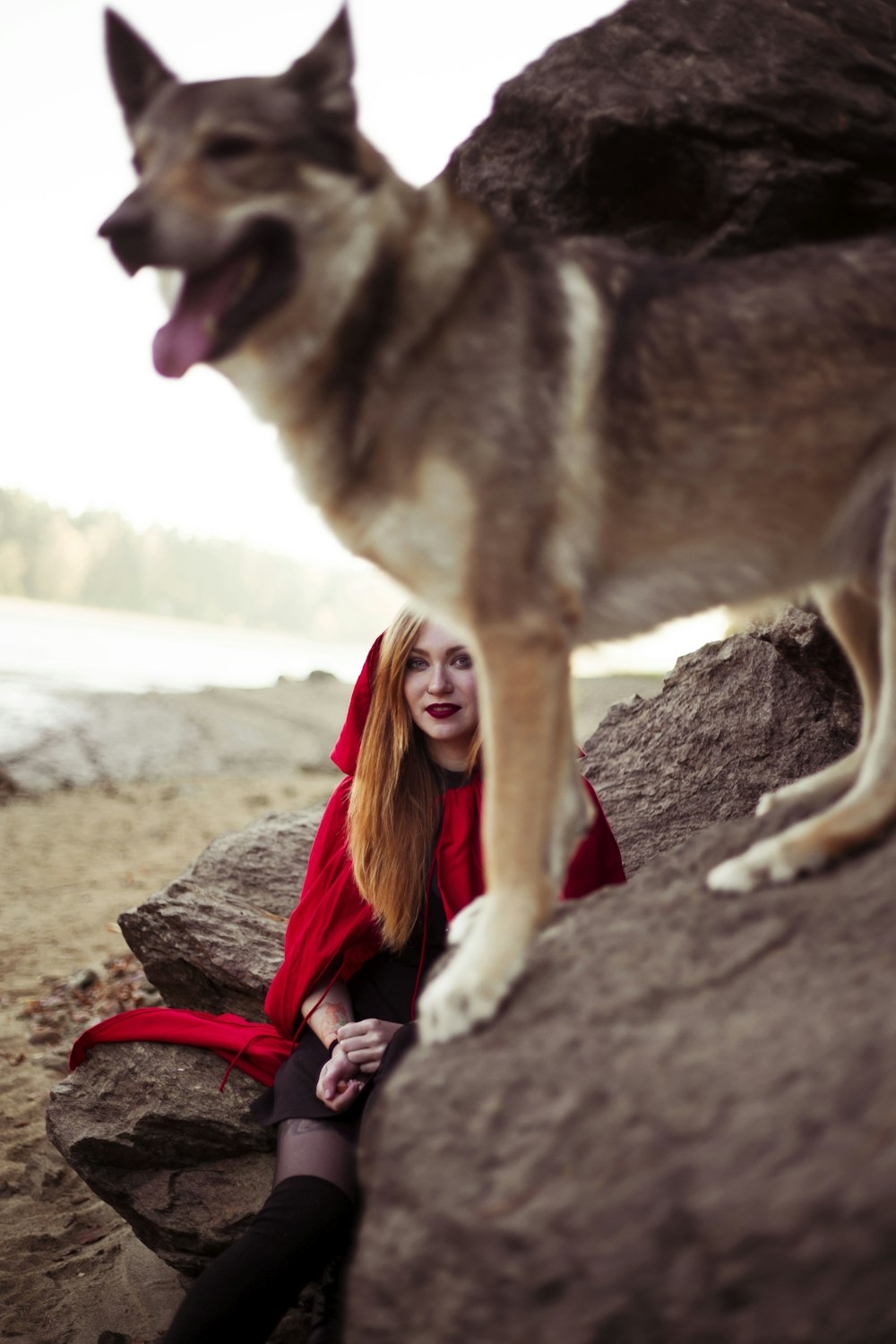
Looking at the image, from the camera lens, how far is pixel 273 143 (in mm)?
1620

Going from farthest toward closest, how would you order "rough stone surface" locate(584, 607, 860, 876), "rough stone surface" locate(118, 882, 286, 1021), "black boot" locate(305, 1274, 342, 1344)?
"rough stone surface" locate(118, 882, 286, 1021) → "rough stone surface" locate(584, 607, 860, 876) → "black boot" locate(305, 1274, 342, 1344)

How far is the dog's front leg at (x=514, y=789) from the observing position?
5.51 feet

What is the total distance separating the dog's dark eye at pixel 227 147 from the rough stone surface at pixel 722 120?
156 cm

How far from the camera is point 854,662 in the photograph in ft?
7.13

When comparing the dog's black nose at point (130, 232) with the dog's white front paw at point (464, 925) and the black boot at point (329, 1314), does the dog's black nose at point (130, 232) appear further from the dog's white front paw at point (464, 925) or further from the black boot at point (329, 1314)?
the black boot at point (329, 1314)

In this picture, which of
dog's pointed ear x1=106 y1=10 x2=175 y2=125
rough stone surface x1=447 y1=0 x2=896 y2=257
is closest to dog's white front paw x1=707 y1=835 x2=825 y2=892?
dog's pointed ear x1=106 y1=10 x2=175 y2=125

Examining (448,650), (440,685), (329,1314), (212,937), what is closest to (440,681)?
(440,685)

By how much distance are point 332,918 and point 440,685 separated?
87 cm

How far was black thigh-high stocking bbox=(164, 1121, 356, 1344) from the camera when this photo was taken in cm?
247

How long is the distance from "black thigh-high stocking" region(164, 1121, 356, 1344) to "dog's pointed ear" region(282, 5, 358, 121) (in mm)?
2669

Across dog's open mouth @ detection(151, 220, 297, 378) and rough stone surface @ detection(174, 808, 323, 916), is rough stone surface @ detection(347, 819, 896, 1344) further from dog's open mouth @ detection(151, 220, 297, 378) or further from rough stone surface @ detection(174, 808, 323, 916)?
rough stone surface @ detection(174, 808, 323, 916)

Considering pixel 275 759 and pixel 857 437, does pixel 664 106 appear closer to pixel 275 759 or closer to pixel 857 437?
pixel 857 437

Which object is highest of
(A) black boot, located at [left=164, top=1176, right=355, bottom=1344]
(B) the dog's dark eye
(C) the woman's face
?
(B) the dog's dark eye

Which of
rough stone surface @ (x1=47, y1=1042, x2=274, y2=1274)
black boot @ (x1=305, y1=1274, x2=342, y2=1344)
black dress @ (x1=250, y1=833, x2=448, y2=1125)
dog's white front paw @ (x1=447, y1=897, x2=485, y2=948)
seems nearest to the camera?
dog's white front paw @ (x1=447, y1=897, x2=485, y2=948)
